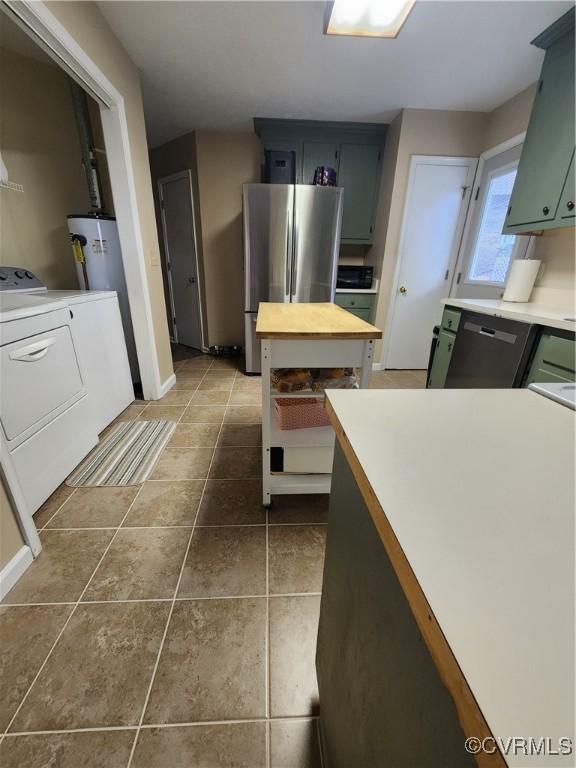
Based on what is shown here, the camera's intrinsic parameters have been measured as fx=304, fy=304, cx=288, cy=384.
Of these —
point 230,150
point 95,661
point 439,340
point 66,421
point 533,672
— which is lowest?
point 95,661

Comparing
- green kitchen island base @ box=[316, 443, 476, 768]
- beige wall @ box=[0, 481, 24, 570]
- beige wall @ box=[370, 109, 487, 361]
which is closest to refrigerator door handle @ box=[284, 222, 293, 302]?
beige wall @ box=[370, 109, 487, 361]

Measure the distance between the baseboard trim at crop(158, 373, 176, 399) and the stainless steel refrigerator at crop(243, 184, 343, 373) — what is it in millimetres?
994

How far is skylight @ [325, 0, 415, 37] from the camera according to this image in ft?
4.99

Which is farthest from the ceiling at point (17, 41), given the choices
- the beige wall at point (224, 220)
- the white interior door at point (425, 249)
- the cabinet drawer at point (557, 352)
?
the cabinet drawer at point (557, 352)

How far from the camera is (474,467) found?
Result: 0.46m

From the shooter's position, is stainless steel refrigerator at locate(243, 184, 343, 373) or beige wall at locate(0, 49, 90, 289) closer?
beige wall at locate(0, 49, 90, 289)

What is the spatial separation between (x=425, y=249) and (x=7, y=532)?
3.88 m

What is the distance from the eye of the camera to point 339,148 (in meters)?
3.27

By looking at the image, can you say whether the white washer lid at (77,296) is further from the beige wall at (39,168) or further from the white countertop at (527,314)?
the white countertop at (527,314)

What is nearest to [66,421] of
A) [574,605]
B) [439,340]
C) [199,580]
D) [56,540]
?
[56,540]

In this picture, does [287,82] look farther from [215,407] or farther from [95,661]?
[95,661]

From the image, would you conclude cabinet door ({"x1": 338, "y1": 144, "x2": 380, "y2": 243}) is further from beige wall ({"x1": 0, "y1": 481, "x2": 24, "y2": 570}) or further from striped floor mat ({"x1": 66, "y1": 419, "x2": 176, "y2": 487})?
beige wall ({"x1": 0, "y1": 481, "x2": 24, "y2": 570})

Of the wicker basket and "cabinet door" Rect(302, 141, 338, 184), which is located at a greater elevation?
"cabinet door" Rect(302, 141, 338, 184)

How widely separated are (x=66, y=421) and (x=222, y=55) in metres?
2.74
